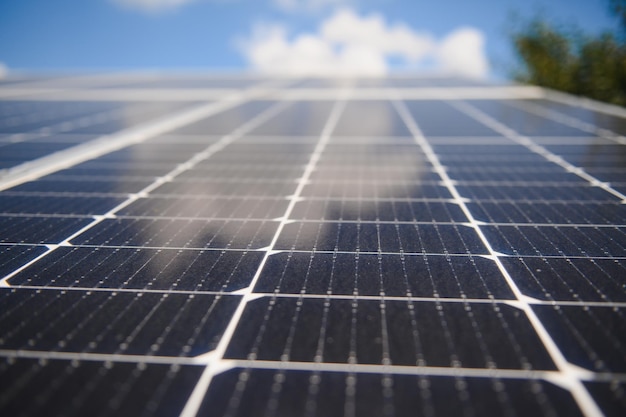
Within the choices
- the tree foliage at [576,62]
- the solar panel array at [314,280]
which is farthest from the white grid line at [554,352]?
the tree foliage at [576,62]

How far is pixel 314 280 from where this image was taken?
4070 mm

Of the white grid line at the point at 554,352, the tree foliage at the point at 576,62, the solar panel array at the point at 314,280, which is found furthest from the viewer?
the tree foliage at the point at 576,62

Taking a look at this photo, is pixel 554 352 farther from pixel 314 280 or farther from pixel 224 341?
pixel 224 341

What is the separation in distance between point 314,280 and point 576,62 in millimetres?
27422

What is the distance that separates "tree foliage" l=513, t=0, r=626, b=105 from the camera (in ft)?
72.0

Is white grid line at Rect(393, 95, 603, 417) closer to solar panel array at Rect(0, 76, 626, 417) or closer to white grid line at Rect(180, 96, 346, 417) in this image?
solar panel array at Rect(0, 76, 626, 417)

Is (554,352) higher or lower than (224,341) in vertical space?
lower

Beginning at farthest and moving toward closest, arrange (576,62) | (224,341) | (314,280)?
1. (576,62)
2. (314,280)
3. (224,341)

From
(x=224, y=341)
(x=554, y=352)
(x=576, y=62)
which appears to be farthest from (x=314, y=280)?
Answer: (x=576, y=62)

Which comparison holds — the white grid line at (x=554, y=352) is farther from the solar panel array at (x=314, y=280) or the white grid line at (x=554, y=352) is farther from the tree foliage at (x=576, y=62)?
the tree foliage at (x=576, y=62)

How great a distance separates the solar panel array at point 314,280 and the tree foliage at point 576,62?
643 inches

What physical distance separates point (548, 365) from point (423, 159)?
613cm

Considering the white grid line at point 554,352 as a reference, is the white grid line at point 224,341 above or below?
above

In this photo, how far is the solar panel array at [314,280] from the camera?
2.70 m
